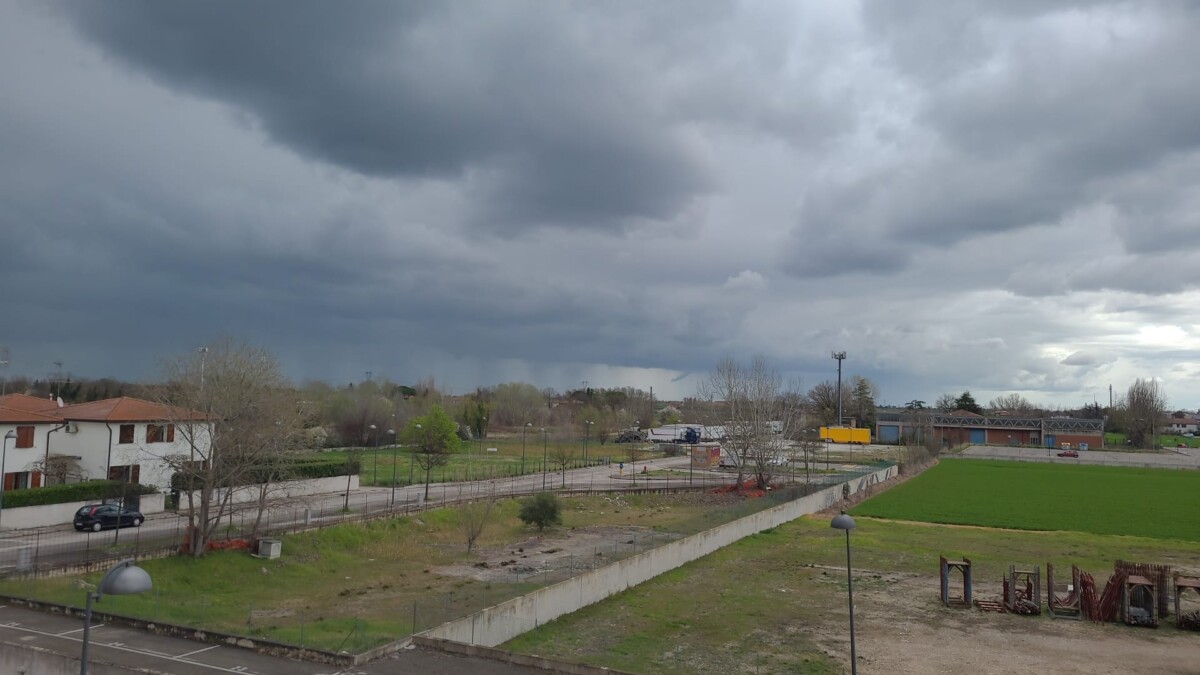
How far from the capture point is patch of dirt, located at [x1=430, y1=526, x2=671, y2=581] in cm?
3662

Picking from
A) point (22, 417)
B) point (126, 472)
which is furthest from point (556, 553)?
point (22, 417)

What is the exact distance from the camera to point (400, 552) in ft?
140

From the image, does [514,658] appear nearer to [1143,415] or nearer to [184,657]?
[184,657]

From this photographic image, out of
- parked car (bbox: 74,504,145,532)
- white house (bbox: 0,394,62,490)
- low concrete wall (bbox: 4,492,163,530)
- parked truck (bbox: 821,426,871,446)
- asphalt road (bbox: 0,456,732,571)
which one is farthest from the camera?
parked truck (bbox: 821,426,871,446)

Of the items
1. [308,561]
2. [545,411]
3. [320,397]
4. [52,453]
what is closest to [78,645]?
[308,561]

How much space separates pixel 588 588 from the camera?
33.4 m

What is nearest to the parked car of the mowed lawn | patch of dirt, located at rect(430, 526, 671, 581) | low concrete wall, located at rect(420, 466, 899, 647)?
patch of dirt, located at rect(430, 526, 671, 581)

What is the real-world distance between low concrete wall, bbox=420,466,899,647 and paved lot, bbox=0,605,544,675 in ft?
7.83

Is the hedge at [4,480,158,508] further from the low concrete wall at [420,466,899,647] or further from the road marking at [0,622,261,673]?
the low concrete wall at [420,466,899,647]

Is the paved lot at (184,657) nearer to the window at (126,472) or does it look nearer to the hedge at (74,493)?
the hedge at (74,493)

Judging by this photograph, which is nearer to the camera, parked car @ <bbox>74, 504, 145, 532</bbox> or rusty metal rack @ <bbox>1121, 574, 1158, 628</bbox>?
rusty metal rack @ <bbox>1121, 574, 1158, 628</bbox>

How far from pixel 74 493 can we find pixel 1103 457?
5484 inches

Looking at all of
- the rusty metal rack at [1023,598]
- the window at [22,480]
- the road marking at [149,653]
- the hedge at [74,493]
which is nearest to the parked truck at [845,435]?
the rusty metal rack at [1023,598]

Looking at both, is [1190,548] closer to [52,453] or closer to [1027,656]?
[1027,656]
